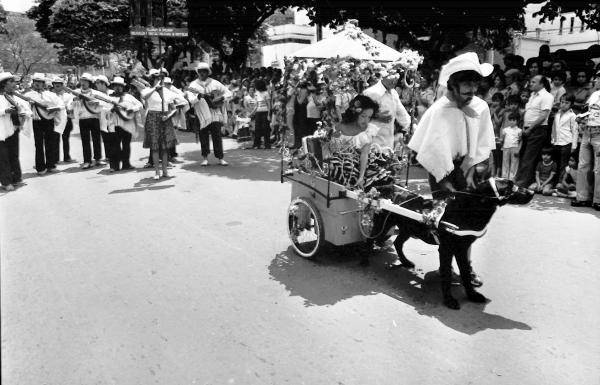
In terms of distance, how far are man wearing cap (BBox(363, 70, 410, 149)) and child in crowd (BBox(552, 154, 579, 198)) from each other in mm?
3095

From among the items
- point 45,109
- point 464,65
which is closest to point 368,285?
point 464,65

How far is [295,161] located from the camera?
5.65 meters

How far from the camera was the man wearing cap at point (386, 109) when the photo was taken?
19.3 feet

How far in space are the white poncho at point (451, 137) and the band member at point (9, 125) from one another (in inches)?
296

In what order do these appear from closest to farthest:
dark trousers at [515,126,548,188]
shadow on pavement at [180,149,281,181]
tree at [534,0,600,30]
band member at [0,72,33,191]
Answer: dark trousers at [515,126,548,188] < band member at [0,72,33,191] < shadow on pavement at [180,149,281,181] < tree at [534,0,600,30]

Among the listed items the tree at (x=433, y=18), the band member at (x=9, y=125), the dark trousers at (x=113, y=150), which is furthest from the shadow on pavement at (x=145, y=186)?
the tree at (x=433, y=18)

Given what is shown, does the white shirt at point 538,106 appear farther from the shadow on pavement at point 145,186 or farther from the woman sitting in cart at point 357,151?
the shadow on pavement at point 145,186

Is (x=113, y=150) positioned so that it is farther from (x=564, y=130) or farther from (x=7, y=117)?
(x=564, y=130)

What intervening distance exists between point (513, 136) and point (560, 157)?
2.67 feet

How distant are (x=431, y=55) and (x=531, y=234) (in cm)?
772

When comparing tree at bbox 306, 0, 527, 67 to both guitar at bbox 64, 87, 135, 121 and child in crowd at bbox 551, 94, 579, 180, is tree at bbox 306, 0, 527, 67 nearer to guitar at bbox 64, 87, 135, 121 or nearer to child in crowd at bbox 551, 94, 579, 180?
child in crowd at bbox 551, 94, 579, 180

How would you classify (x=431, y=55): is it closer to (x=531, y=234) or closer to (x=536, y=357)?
(x=531, y=234)

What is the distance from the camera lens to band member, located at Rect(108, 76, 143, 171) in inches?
414

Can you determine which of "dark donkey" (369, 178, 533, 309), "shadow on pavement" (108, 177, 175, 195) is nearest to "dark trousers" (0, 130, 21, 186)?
"shadow on pavement" (108, 177, 175, 195)
